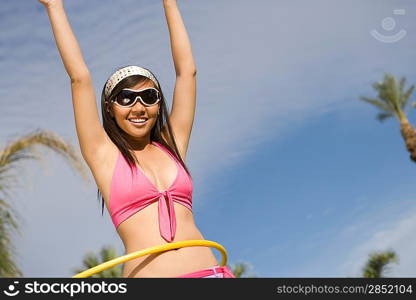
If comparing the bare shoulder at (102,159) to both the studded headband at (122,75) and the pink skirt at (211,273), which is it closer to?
the studded headband at (122,75)

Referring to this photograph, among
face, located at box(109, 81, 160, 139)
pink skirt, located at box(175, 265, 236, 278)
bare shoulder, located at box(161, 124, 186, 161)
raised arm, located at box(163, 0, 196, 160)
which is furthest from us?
raised arm, located at box(163, 0, 196, 160)

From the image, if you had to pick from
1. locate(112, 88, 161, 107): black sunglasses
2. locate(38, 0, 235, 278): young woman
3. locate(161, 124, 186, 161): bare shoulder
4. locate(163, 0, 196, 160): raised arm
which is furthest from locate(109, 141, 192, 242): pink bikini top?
locate(163, 0, 196, 160): raised arm

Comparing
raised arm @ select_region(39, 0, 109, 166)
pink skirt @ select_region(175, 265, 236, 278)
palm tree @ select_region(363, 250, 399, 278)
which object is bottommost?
pink skirt @ select_region(175, 265, 236, 278)

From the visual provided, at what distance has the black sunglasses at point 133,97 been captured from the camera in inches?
173

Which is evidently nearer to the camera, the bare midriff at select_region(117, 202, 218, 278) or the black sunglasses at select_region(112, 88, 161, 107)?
the bare midriff at select_region(117, 202, 218, 278)

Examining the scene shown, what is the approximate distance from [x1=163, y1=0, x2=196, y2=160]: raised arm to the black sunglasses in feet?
1.73

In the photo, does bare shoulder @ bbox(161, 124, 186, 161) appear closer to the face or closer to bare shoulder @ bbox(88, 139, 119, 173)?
the face

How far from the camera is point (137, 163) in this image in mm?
4293

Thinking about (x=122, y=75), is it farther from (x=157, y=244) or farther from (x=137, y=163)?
(x=157, y=244)

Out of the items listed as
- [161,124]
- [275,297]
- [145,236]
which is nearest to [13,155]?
[161,124]

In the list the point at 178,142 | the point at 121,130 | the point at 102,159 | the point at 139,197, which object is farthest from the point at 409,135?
the point at 139,197

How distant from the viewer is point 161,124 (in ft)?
15.8

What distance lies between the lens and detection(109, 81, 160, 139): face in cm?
441

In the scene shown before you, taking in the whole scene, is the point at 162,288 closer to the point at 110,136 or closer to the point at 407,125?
the point at 110,136
